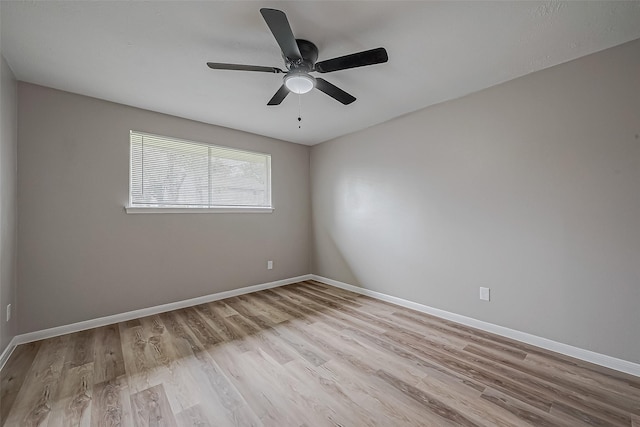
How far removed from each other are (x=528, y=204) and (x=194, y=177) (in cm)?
369

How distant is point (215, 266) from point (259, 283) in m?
0.74

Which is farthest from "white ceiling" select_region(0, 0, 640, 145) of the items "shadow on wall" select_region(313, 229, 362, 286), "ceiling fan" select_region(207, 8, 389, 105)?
"shadow on wall" select_region(313, 229, 362, 286)

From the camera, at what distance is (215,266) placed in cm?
343

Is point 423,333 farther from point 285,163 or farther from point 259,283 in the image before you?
point 285,163

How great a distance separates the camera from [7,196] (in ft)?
6.78

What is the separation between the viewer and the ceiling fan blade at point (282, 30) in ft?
4.25

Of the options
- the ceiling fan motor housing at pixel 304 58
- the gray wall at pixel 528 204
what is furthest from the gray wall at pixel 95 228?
the gray wall at pixel 528 204

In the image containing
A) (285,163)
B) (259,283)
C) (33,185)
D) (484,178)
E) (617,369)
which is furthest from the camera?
(285,163)

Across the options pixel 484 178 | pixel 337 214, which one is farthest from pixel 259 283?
pixel 484 178

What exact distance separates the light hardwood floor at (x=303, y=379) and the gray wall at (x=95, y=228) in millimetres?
390

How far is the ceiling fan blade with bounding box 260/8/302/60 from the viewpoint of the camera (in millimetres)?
1294

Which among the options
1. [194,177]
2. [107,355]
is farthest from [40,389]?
[194,177]

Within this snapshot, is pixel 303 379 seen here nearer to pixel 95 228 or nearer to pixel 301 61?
pixel 301 61

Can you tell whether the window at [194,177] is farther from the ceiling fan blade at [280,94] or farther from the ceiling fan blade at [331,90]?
the ceiling fan blade at [331,90]
